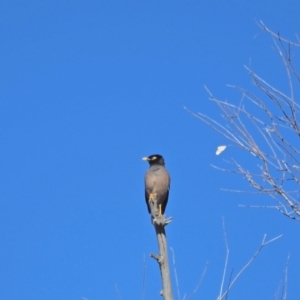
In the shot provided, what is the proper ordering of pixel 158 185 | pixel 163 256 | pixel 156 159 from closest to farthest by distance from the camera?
pixel 163 256 < pixel 158 185 < pixel 156 159

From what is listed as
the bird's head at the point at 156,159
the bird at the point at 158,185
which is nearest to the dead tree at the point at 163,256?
the bird at the point at 158,185

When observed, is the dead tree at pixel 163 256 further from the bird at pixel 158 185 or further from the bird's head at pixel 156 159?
the bird's head at pixel 156 159

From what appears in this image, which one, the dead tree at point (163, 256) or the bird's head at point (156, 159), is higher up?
the bird's head at point (156, 159)

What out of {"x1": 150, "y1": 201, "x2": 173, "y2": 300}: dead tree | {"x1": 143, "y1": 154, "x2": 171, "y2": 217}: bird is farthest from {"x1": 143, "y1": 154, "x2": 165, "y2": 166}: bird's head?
{"x1": 150, "y1": 201, "x2": 173, "y2": 300}: dead tree

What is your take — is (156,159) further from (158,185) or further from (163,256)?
(163,256)

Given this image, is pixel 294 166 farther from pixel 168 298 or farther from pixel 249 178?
pixel 168 298

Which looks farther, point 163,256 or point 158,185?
point 158,185

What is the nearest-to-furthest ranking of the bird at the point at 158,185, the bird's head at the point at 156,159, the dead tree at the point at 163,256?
the dead tree at the point at 163,256 → the bird at the point at 158,185 → the bird's head at the point at 156,159

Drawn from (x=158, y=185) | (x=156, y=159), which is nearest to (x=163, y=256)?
(x=158, y=185)

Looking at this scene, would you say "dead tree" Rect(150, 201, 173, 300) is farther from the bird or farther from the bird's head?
the bird's head

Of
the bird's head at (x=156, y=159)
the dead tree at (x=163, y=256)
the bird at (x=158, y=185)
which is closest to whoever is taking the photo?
the dead tree at (x=163, y=256)

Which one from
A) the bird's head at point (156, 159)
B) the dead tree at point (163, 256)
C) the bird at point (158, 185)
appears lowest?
the dead tree at point (163, 256)

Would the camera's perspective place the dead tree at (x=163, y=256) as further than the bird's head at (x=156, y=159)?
No

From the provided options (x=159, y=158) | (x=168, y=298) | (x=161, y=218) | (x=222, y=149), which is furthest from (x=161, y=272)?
(x=159, y=158)
